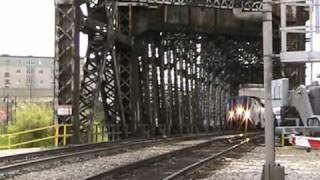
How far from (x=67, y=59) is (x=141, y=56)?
14974 mm

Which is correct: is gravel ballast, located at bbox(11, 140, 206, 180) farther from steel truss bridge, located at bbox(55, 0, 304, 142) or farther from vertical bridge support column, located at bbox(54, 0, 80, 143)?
steel truss bridge, located at bbox(55, 0, 304, 142)

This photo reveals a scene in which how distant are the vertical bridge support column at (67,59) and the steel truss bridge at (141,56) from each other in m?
0.05

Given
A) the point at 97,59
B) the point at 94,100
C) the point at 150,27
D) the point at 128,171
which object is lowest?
the point at 128,171

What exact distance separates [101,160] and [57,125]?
829 centimetres

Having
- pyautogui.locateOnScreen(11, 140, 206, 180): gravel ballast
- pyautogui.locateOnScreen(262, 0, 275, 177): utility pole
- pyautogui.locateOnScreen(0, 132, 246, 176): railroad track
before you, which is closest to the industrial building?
pyautogui.locateOnScreen(0, 132, 246, 176): railroad track

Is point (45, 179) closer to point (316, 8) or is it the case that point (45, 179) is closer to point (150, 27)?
point (316, 8)

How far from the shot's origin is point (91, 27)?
3456 cm

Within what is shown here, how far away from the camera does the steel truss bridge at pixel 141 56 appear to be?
30.4 metres

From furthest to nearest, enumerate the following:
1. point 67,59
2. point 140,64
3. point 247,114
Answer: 1. point 247,114
2. point 140,64
3. point 67,59

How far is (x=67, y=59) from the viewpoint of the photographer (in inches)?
1196

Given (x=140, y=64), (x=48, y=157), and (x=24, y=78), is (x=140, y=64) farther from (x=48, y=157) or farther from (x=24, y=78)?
(x=24, y=78)

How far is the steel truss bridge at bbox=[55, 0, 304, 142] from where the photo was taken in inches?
1197

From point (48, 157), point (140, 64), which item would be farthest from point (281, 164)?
point (140, 64)

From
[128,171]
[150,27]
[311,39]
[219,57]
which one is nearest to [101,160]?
[128,171]
